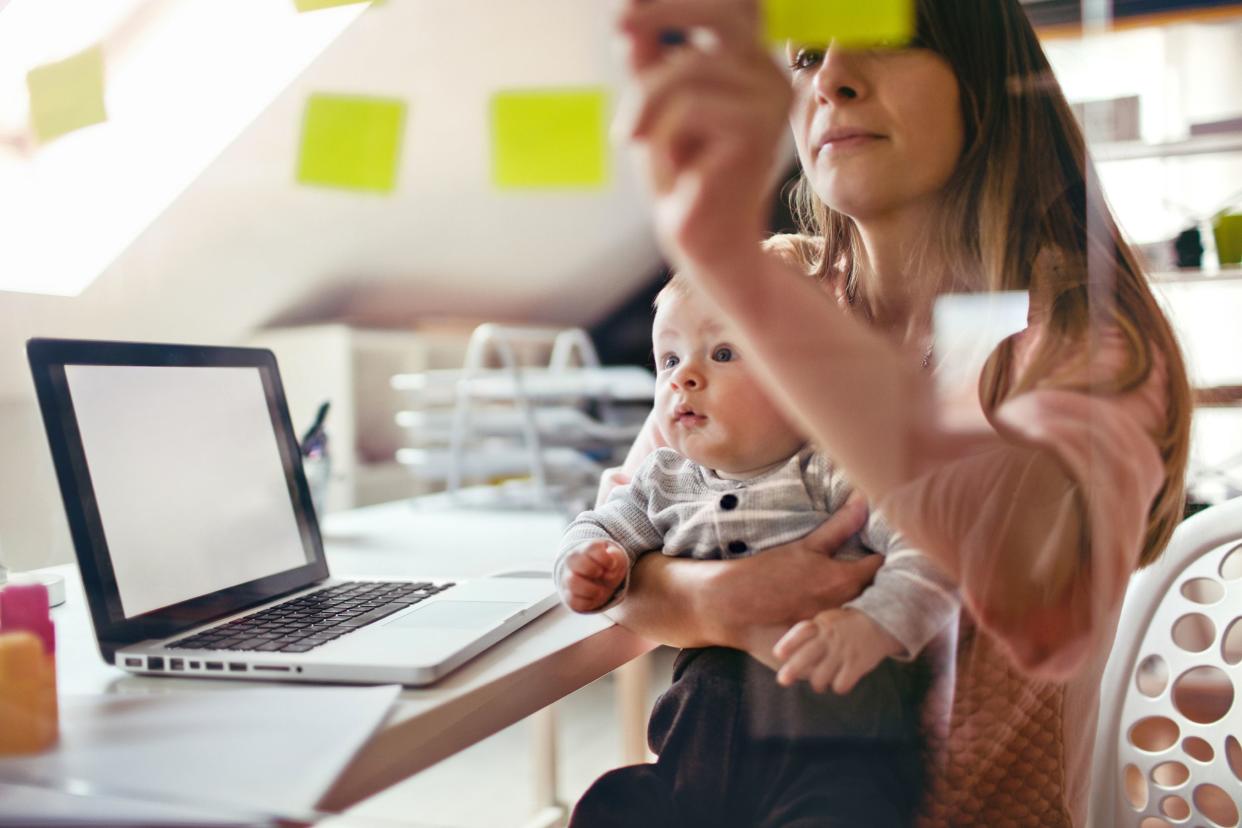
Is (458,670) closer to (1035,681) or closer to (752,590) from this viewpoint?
(752,590)

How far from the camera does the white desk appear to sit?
45cm

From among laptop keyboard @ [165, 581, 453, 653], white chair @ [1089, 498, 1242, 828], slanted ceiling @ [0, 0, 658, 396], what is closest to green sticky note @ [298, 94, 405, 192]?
slanted ceiling @ [0, 0, 658, 396]

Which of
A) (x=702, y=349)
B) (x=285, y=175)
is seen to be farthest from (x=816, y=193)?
(x=285, y=175)

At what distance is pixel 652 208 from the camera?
14.6 inches

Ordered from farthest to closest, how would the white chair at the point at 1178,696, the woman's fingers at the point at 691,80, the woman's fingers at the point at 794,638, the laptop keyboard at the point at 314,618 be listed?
1. the white chair at the point at 1178,696
2. the laptop keyboard at the point at 314,618
3. the woman's fingers at the point at 794,638
4. the woman's fingers at the point at 691,80

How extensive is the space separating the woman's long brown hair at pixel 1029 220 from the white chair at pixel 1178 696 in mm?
299

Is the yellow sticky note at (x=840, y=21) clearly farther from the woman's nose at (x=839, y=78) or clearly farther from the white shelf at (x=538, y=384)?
the white shelf at (x=538, y=384)

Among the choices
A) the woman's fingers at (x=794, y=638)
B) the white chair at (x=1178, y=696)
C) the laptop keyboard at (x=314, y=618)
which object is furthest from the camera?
the white chair at (x=1178, y=696)

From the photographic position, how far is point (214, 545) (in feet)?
2.11

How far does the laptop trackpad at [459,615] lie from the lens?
592 mm

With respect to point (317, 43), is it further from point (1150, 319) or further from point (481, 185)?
point (1150, 319)

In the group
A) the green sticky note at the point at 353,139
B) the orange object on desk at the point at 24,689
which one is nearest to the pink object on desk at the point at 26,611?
the orange object on desk at the point at 24,689

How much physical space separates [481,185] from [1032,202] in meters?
0.28

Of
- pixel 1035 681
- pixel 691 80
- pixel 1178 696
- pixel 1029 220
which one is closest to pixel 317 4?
pixel 691 80
